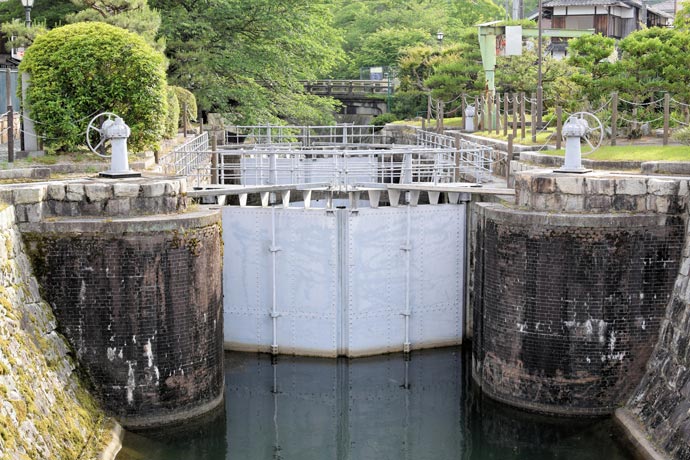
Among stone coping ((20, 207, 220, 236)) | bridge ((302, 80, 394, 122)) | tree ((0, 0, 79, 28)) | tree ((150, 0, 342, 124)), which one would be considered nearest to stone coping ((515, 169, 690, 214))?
stone coping ((20, 207, 220, 236))

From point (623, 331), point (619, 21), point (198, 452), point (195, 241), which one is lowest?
point (198, 452)

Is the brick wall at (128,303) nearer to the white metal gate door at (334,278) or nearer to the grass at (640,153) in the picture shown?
the white metal gate door at (334,278)

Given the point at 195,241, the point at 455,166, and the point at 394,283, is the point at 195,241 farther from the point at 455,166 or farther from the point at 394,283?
the point at 455,166

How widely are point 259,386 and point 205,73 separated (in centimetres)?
1610

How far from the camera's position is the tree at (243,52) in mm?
31531

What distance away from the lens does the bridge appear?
1850 inches

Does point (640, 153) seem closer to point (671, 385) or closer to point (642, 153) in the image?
point (642, 153)

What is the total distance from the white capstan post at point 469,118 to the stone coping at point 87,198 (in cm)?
1881

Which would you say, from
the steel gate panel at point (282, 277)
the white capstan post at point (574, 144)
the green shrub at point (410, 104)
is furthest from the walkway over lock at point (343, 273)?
the green shrub at point (410, 104)

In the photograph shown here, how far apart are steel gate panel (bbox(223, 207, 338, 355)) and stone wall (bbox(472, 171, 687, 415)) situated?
4820mm

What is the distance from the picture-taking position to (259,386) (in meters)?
18.2

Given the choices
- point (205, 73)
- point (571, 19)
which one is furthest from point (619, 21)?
point (205, 73)

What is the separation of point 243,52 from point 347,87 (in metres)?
15.9

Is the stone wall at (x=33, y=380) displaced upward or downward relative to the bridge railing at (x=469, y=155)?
downward
